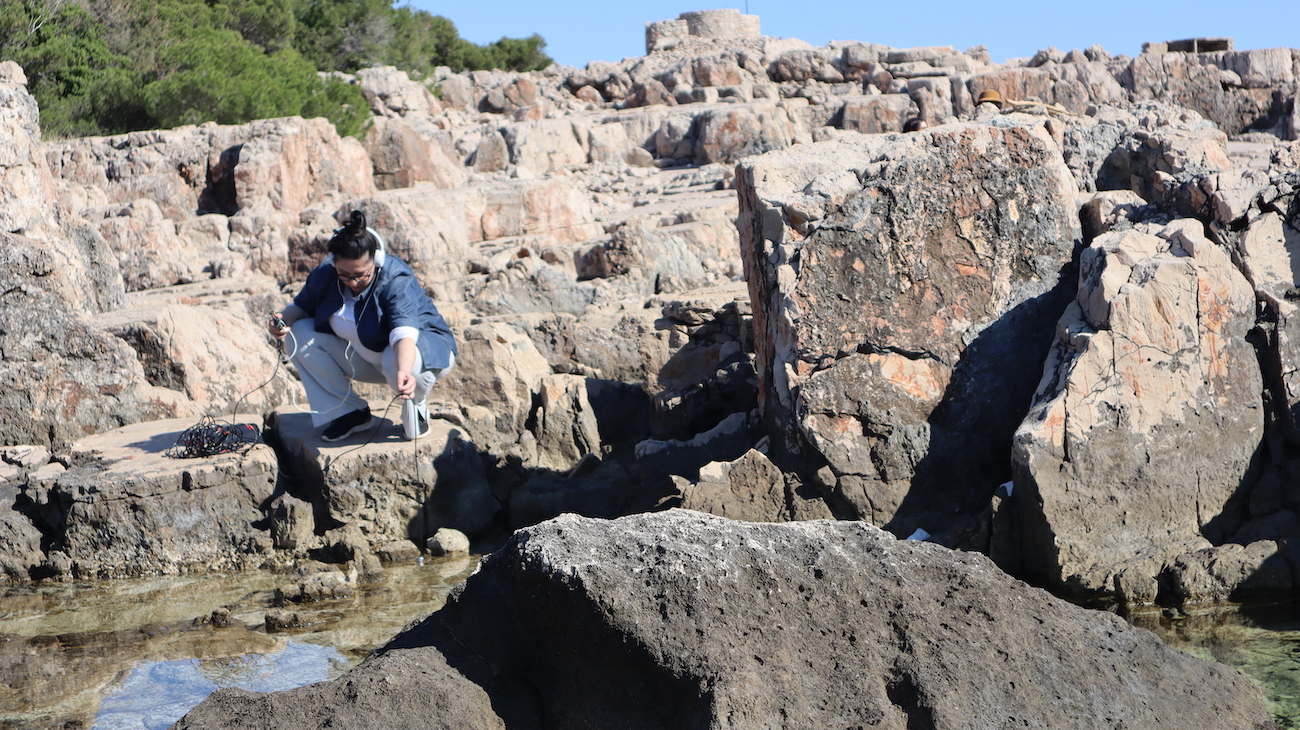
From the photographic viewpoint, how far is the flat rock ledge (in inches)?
83.3

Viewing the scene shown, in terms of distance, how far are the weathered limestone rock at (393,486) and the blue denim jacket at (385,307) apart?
14.7 inches

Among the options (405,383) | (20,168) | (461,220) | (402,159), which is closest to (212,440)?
(405,383)

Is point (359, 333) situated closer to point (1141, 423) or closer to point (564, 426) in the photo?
Answer: point (564, 426)

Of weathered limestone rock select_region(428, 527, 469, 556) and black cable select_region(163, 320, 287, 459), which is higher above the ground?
black cable select_region(163, 320, 287, 459)

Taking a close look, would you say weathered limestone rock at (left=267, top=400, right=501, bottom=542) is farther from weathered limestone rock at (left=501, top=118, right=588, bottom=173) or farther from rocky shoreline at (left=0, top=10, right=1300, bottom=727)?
weathered limestone rock at (left=501, top=118, right=588, bottom=173)

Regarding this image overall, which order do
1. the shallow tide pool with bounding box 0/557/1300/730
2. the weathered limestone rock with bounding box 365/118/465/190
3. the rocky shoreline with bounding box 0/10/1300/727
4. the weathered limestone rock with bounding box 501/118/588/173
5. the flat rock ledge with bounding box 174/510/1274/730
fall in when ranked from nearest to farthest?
the flat rock ledge with bounding box 174/510/1274/730 < the shallow tide pool with bounding box 0/557/1300/730 < the rocky shoreline with bounding box 0/10/1300/727 < the weathered limestone rock with bounding box 365/118/465/190 < the weathered limestone rock with bounding box 501/118/588/173

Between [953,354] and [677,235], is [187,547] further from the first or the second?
[677,235]

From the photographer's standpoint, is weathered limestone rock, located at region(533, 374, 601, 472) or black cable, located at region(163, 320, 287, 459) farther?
weathered limestone rock, located at region(533, 374, 601, 472)

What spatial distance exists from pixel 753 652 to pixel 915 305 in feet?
7.41

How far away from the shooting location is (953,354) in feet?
13.4

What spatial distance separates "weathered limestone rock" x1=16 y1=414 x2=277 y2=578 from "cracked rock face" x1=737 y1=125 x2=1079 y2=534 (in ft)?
7.03

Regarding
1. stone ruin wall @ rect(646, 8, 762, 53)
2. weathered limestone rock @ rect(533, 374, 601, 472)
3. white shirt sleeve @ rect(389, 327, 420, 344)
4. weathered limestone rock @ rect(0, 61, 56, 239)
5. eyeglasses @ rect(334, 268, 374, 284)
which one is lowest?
weathered limestone rock @ rect(533, 374, 601, 472)

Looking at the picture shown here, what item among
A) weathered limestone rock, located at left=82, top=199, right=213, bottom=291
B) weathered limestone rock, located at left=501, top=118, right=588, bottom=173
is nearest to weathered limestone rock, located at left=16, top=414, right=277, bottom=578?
weathered limestone rock, located at left=82, top=199, right=213, bottom=291

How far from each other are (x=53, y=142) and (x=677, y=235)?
7189 mm
